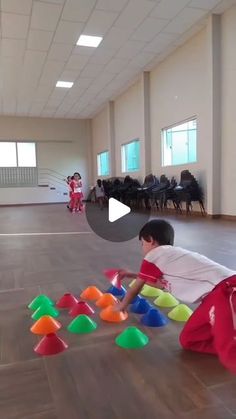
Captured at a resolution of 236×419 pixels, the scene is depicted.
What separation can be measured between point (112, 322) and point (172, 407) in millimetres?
682

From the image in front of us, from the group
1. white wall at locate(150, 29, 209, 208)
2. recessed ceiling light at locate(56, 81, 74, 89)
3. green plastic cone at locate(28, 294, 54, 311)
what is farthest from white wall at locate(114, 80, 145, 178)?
green plastic cone at locate(28, 294, 54, 311)

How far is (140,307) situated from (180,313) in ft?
0.73

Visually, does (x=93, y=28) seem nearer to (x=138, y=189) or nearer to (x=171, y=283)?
(x=138, y=189)

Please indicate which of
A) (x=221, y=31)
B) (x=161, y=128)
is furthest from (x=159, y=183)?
(x=221, y=31)

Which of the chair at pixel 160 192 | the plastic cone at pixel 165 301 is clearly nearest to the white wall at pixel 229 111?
the chair at pixel 160 192

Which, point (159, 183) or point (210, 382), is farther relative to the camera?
point (159, 183)

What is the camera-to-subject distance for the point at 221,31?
573 cm

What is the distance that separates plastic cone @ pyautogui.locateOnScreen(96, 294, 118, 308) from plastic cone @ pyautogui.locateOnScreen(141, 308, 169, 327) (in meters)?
0.27

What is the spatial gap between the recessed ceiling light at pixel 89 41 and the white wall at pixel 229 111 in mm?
2320

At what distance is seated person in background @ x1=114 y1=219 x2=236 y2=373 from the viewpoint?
1106 millimetres

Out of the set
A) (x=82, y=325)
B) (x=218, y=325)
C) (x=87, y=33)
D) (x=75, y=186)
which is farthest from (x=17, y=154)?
(x=218, y=325)

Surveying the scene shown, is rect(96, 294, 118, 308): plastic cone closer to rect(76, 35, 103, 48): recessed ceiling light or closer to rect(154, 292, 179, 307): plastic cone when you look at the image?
rect(154, 292, 179, 307): plastic cone

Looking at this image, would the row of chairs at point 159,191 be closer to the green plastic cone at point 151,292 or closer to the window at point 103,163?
the window at point 103,163

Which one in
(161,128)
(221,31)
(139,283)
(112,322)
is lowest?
(112,322)
